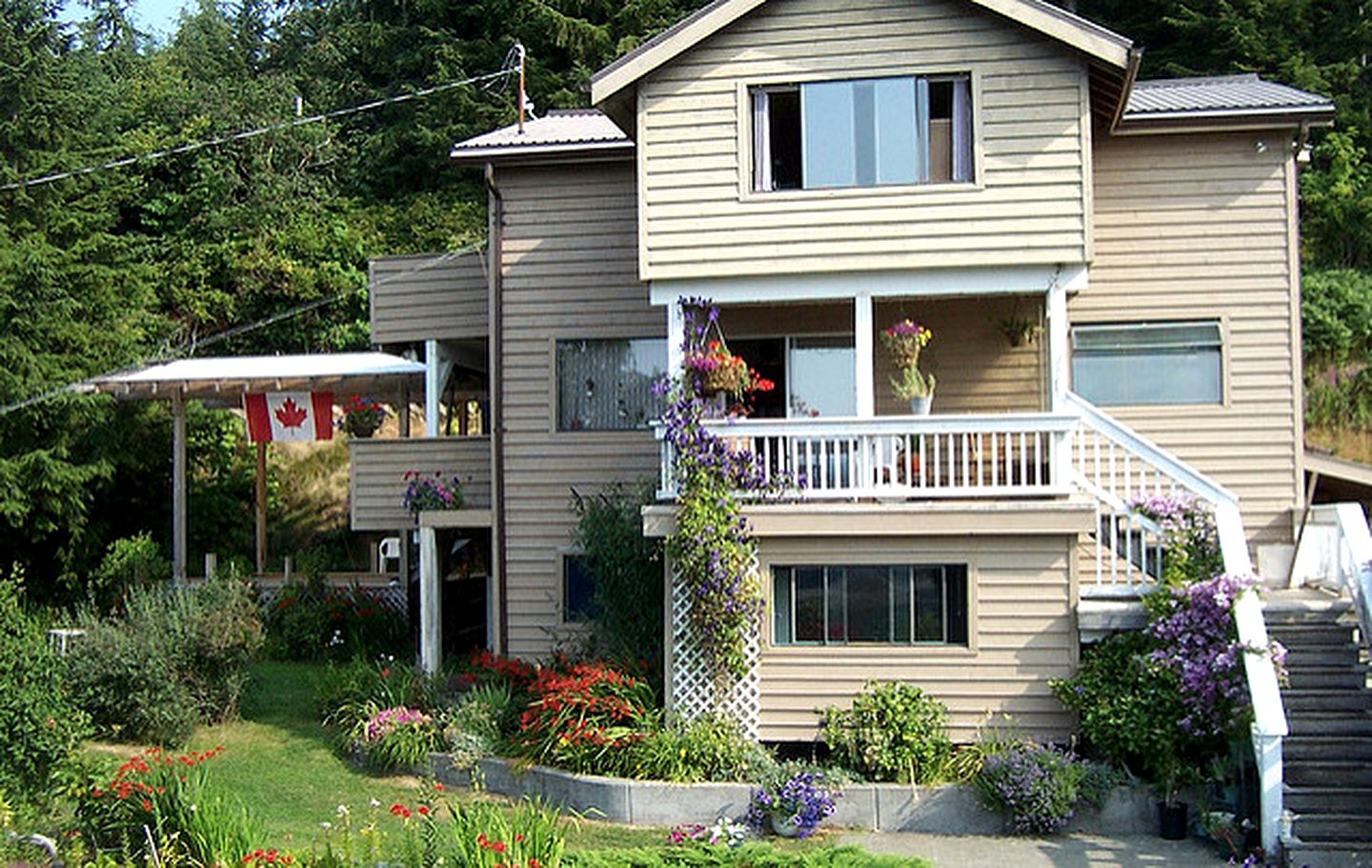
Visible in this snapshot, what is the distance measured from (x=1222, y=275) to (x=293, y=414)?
45.7 ft

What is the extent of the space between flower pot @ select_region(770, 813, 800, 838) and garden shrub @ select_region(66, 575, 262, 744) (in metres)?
6.97

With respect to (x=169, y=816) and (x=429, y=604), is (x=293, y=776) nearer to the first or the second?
(x=429, y=604)

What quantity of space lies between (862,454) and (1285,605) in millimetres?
4412

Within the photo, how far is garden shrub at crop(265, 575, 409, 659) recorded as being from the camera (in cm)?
2105

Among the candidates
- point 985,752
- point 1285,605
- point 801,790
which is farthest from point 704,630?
point 1285,605

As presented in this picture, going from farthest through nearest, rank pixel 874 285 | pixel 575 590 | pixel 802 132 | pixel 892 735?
pixel 575 590 → pixel 802 132 → pixel 874 285 → pixel 892 735

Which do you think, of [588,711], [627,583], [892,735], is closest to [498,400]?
[627,583]

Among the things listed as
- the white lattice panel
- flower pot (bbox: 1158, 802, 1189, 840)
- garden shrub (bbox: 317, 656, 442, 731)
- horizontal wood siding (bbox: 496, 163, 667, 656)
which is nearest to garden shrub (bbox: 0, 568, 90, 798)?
garden shrub (bbox: 317, 656, 442, 731)

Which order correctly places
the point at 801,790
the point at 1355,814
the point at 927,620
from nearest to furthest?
the point at 1355,814 → the point at 801,790 → the point at 927,620

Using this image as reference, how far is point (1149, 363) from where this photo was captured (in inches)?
679

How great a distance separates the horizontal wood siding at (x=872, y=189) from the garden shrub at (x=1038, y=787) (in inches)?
206

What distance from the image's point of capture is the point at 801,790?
13641 mm

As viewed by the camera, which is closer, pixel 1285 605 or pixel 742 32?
pixel 1285 605

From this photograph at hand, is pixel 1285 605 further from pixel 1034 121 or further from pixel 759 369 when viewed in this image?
pixel 759 369
